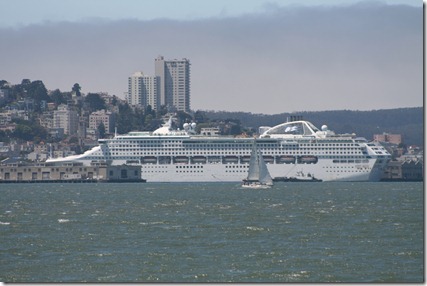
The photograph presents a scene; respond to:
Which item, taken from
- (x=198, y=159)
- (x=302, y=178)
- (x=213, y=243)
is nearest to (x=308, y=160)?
(x=302, y=178)

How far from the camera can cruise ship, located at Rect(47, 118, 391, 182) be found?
14038 centimetres

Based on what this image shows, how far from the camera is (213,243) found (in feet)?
156

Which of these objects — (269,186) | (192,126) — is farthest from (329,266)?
(192,126)

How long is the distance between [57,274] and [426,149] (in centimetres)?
1157

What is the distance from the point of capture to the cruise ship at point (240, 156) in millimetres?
140375

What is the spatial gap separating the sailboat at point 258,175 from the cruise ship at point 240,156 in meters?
26.2

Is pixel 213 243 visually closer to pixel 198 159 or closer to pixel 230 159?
pixel 230 159

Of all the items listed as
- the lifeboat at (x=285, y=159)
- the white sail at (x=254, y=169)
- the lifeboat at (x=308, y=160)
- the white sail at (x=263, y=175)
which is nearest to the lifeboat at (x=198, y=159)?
the lifeboat at (x=285, y=159)

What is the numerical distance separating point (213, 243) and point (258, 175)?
64172 millimetres

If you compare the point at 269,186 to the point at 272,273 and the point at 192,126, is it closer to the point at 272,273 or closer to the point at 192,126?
the point at 192,126

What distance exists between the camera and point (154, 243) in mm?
47719

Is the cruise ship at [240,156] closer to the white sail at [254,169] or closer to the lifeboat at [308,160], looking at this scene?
the lifeboat at [308,160]

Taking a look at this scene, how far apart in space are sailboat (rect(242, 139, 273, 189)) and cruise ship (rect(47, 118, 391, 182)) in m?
26.2

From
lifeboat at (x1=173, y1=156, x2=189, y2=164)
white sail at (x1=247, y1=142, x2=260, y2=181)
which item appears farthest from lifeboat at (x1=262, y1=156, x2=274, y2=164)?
white sail at (x1=247, y1=142, x2=260, y2=181)
